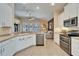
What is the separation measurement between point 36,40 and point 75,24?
2912mm

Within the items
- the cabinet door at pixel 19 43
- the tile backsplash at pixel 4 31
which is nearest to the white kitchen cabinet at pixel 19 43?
the cabinet door at pixel 19 43

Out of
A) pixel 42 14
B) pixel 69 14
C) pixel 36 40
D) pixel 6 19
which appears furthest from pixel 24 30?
pixel 36 40

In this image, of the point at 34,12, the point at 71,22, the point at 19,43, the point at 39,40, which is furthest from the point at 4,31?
the point at 39,40

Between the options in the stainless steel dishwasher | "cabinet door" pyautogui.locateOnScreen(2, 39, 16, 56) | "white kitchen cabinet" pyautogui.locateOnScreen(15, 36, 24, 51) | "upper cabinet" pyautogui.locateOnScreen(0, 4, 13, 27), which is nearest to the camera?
"cabinet door" pyautogui.locateOnScreen(2, 39, 16, 56)

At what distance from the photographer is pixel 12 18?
3490 millimetres

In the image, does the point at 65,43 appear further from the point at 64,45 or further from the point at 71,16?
the point at 71,16

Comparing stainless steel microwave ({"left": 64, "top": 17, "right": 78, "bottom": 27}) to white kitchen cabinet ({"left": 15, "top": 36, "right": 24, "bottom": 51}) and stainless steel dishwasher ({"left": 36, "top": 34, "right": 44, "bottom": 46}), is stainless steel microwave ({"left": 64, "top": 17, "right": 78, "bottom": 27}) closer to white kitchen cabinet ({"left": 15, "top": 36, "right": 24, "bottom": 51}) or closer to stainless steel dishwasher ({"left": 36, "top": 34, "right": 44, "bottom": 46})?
white kitchen cabinet ({"left": 15, "top": 36, "right": 24, "bottom": 51})

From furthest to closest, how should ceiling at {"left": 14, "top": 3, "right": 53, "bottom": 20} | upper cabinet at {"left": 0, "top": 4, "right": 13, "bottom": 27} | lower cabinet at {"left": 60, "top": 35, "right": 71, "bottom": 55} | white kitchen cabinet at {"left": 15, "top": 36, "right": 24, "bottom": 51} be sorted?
Result: white kitchen cabinet at {"left": 15, "top": 36, "right": 24, "bottom": 51}
lower cabinet at {"left": 60, "top": 35, "right": 71, "bottom": 55}
upper cabinet at {"left": 0, "top": 4, "right": 13, "bottom": 27}
ceiling at {"left": 14, "top": 3, "right": 53, "bottom": 20}

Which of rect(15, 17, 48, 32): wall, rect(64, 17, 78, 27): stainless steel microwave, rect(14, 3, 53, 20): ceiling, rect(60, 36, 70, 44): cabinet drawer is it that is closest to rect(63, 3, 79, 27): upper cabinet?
rect(64, 17, 78, 27): stainless steel microwave

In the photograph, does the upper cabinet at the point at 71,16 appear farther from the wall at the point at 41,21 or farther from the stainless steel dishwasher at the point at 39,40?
the stainless steel dishwasher at the point at 39,40

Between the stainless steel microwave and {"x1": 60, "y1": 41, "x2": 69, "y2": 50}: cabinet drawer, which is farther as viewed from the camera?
{"x1": 60, "y1": 41, "x2": 69, "y2": 50}: cabinet drawer

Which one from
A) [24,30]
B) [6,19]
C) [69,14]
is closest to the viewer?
[24,30]

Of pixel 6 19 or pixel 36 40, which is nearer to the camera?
pixel 6 19

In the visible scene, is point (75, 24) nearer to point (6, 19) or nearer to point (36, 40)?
point (6, 19)
